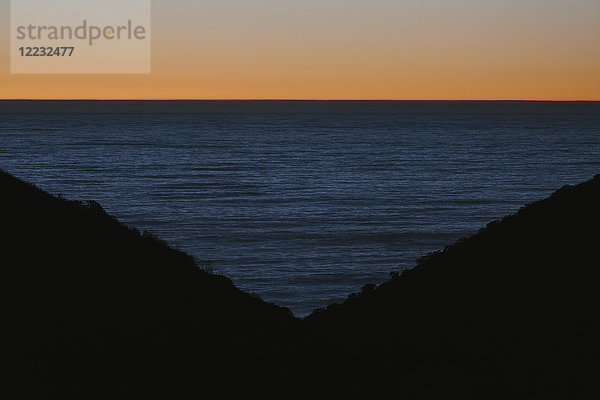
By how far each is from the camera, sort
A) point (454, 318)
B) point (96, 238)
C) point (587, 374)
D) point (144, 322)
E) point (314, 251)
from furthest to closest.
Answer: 1. point (314, 251)
2. point (96, 238)
3. point (454, 318)
4. point (144, 322)
5. point (587, 374)

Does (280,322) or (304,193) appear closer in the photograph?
(280,322)

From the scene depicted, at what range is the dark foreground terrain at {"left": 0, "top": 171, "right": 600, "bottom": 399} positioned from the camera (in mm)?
13531

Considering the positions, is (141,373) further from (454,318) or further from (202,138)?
(202,138)

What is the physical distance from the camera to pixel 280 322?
17.8 meters

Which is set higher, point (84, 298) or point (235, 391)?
point (84, 298)

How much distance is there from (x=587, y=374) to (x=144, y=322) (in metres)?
8.74

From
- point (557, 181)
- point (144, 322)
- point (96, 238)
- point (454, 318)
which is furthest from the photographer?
point (557, 181)

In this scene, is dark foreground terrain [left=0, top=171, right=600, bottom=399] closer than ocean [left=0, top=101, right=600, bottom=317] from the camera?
Yes

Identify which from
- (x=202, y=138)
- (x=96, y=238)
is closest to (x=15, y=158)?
(x=202, y=138)

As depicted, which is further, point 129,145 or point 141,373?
point 129,145

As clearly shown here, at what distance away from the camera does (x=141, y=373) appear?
1333 centimetres

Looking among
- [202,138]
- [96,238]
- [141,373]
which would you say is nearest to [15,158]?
[202,138]

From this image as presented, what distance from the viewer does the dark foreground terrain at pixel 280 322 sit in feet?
44.4

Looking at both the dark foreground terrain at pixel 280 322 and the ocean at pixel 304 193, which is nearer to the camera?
the dark foreground terrain at pixel 280 322
